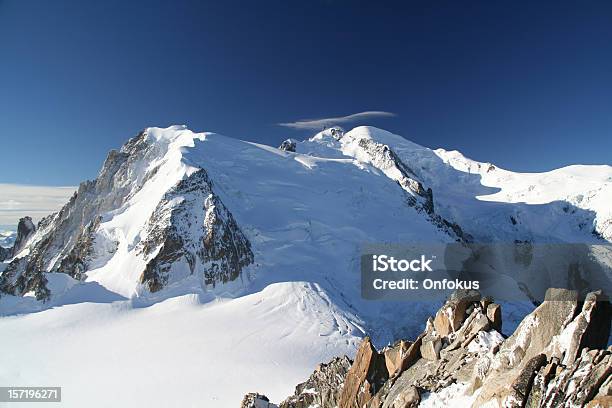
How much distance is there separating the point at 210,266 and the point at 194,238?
5187 millimetres

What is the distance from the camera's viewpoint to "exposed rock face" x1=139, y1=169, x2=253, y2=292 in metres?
52.2

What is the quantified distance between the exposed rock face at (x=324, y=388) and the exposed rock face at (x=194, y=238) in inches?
1325

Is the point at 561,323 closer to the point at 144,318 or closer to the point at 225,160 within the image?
the point at 144,318

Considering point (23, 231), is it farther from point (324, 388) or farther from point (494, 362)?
point (494, 362)

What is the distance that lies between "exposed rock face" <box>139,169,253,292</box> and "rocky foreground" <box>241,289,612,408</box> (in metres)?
39.6

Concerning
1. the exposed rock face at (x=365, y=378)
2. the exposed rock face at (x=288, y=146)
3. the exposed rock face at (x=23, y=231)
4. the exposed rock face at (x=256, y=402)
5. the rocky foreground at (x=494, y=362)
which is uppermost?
the exposed rock face at (x=288, y=146)

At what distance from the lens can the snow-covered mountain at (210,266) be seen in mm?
36969

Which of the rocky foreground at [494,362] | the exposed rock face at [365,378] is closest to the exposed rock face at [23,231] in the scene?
the exposed rock face at [365,378]

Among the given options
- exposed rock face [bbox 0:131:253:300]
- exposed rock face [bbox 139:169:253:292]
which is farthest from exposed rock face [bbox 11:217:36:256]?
exposed rock face [bbox 139:169:253:292]

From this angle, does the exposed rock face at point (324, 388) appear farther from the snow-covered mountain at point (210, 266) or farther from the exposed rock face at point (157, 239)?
the exposed rock face at point (157, 239)

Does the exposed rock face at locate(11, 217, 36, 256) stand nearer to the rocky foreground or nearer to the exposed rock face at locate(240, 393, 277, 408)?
the exposed rock face at locate(240, 393, 277, 408)

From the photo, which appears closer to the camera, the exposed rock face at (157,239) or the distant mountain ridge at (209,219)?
the exposed rock face at (157,239)

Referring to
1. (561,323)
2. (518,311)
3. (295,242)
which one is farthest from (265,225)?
(561,323)

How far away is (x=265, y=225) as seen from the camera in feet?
217
